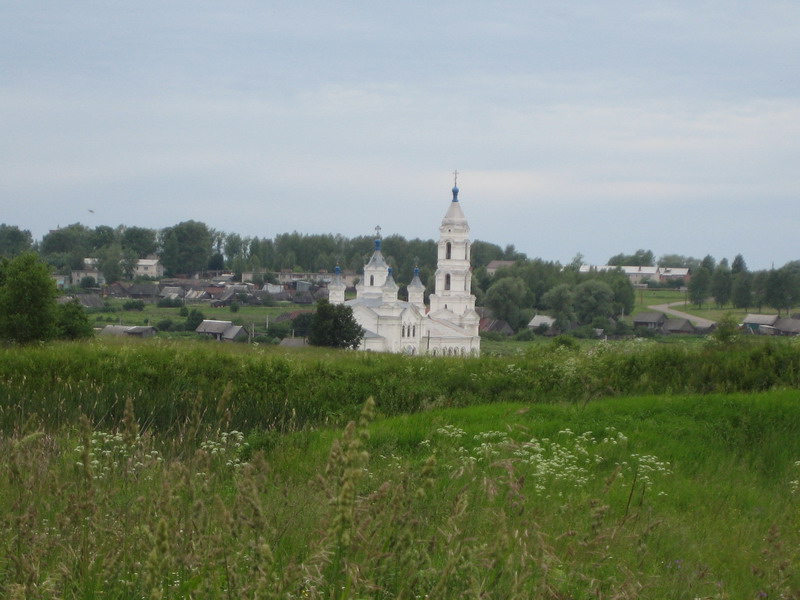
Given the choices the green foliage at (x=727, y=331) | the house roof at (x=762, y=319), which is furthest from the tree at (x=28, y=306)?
the house roof at (x=762, y=319)

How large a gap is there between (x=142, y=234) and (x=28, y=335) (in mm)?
72193

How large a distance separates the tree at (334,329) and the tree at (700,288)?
2820cm

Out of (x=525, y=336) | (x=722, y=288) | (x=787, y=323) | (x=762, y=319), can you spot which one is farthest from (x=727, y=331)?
(x=525, y=336)

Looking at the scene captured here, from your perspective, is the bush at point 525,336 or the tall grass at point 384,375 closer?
the tall grass at point 384,375

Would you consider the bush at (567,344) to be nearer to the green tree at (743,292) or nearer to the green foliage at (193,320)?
the green tree at (743,292)

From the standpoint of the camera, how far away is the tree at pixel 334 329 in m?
41.5

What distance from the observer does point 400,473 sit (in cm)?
411

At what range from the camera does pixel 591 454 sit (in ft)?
23.8

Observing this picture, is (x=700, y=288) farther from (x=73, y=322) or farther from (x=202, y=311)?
(x=73, y=322)

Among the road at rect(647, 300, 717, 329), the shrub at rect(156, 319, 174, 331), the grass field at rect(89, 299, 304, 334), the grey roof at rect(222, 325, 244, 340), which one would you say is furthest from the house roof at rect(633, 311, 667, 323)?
the shrub at rect(156, 319, 174, 331)

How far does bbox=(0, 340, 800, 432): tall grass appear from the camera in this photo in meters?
9.95

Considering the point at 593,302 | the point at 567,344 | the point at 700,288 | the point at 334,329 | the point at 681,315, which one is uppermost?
the point at 700,288

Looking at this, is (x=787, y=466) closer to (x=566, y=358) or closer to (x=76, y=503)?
(x=566, y=358)

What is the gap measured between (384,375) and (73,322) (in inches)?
335
